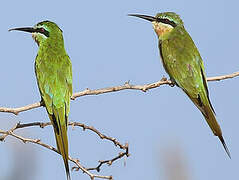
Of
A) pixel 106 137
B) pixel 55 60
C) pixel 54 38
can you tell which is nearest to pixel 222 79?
pixel 106 137

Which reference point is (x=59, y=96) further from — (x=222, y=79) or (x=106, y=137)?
(x=222, y=79)

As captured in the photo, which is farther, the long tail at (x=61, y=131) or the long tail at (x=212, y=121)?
the long tail at (x=212, y=121)

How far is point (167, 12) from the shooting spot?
15.0 ft

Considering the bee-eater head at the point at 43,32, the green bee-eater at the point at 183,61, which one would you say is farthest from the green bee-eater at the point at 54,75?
the green bee-eater at the point at 183,61

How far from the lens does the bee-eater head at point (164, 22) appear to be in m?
4.47

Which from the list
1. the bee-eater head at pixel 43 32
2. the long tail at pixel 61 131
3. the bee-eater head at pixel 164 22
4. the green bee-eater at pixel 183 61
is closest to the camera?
the long tail at pixel 61 131

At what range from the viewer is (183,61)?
3.98 m

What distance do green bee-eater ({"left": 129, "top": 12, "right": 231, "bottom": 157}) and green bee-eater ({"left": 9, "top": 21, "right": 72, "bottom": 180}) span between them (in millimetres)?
905

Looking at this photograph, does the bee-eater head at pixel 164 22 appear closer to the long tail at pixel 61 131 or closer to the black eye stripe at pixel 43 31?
the black eye stripe at pixel 43 31

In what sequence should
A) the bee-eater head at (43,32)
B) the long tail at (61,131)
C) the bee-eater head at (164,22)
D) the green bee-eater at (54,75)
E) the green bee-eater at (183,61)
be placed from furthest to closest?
the bee-eater head at (164,22)
the bee-eater head at (43,32)
the green bee-eater at (183,61)
the green bee-eater at (54,75)
the long tail at (61,131)

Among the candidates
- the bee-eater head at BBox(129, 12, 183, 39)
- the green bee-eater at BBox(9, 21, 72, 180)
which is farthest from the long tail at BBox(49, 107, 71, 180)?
the bee-eater head at BBox(129, 12, 183, 39)

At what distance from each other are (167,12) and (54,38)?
122 centimetres

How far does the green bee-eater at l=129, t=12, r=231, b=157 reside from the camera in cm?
369

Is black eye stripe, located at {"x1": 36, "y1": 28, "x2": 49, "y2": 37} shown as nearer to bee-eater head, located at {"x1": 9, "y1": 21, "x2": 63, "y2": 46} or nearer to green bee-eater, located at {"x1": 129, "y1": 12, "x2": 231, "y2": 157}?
bee-eater head, located at {"x1": 9, "y1": 21, "x2": 63, "y2": 46}
